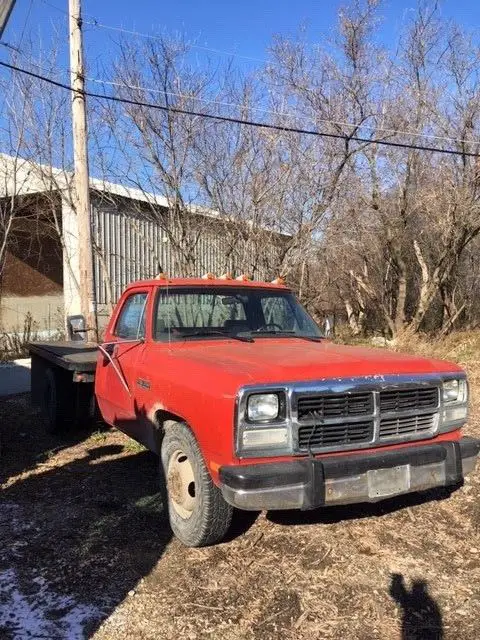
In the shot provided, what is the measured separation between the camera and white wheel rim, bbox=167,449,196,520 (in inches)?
165

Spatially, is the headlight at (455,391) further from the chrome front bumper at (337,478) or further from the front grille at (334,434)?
the front grille at (334,434)

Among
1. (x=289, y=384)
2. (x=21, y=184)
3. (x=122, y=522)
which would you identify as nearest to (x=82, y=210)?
(x=21, y=184)

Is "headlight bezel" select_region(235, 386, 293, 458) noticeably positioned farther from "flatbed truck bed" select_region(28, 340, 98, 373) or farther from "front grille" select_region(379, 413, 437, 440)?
"flatbed truck bed" select_region(28, 340, 98, 373)

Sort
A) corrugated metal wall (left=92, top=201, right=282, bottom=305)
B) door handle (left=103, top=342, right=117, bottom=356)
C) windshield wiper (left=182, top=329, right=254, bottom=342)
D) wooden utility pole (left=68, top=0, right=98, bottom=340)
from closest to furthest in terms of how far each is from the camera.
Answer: windshield wiper (left=182, top=329, right=254, bottom=342)
door handle (left=103, top=342, right=117, bottom=356)
wooden utility pole (left=68, top=0, right=98, bottom=340)
corrugated metal wall (left=92, top=201, right=282, bottom=305)

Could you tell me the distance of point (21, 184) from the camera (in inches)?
561

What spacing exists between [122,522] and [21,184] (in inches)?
451

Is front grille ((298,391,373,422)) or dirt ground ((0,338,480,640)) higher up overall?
front grille ((298,391,373,422))

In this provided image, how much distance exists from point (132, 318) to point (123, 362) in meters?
0.46

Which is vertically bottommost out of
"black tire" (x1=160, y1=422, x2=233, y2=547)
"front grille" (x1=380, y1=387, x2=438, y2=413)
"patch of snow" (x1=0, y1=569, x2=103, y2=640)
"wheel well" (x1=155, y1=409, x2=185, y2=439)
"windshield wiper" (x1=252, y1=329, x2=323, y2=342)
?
"patch of snow" (x1=0, y1=569, x2=103, y2=640)

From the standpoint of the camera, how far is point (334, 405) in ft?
12.5

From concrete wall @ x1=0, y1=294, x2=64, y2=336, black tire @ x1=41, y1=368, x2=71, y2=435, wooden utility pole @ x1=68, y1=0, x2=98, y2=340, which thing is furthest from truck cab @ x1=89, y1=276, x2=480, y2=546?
concrete wall @ x1=0, y1=294, x2=64, y2=336

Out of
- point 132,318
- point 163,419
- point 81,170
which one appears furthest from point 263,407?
point 81,170

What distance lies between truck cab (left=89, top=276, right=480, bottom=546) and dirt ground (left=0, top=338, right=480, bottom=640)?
1.25 ft

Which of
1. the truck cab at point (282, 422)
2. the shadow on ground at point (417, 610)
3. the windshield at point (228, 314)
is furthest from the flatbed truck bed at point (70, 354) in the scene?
the shadow on ground at point (417, 610)
